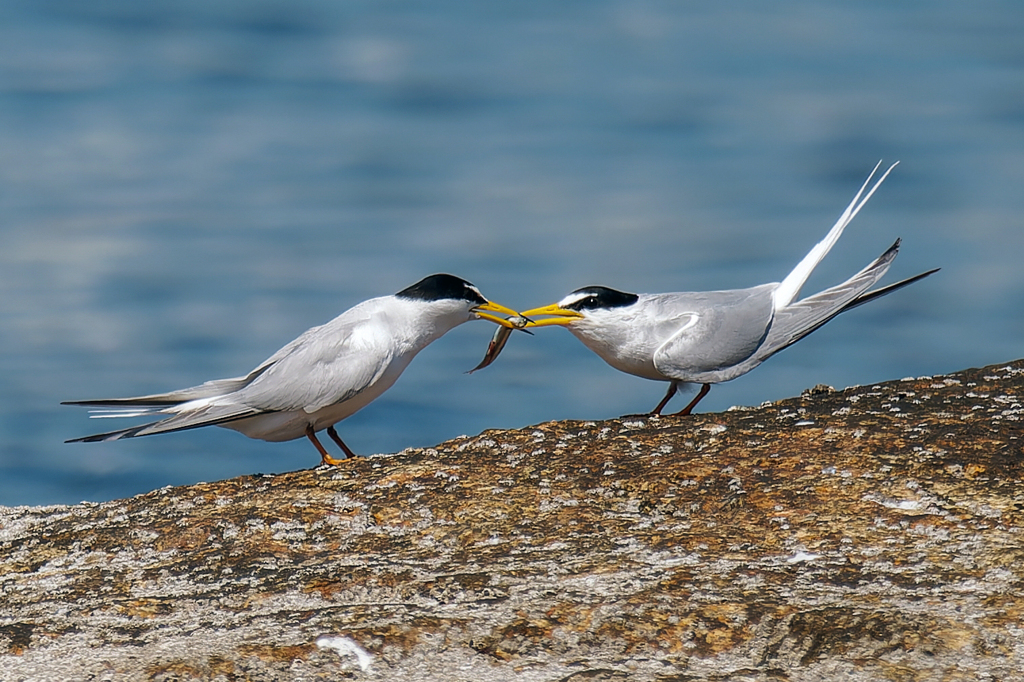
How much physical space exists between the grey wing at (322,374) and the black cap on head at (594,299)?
2.70 feet

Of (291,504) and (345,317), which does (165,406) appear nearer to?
(345,317)

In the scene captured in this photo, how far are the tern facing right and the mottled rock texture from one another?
80 cm

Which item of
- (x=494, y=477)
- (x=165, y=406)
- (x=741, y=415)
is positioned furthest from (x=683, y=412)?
(x=165, y=406)

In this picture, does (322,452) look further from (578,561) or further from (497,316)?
(578,561)

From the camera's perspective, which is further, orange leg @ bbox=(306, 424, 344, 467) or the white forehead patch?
the white forehead patch

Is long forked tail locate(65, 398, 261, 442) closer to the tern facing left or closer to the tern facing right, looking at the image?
the tern facing left

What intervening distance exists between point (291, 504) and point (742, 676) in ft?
5.51

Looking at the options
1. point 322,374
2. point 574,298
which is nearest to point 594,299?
point 574,298

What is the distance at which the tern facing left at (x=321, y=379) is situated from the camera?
502 centimetres

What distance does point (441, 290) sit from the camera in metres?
5.36

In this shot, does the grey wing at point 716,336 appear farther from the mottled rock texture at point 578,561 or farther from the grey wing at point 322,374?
the grey wing at point 322,374

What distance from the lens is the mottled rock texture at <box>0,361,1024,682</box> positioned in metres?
2.89

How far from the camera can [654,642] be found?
2.95 metres

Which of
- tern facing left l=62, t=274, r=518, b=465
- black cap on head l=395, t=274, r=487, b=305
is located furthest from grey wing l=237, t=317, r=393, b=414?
black cap on head l=395, t=274, r=487, b=305
